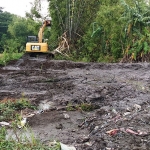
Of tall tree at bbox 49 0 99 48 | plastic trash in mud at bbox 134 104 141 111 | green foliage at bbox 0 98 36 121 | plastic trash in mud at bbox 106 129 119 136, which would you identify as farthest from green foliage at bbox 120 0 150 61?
plastic trash in mud at bbox 106 129 119 136

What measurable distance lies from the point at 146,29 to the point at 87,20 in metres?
5.61

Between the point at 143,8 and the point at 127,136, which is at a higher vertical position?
the point at 143,8

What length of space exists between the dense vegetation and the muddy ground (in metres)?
2.83

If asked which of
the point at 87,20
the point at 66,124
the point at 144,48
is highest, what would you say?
the point at 87,20

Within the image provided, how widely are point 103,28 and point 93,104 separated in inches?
410

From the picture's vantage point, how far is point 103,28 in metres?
16.8

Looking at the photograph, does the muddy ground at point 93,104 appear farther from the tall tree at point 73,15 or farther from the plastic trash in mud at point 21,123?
the tall tree at point 73,15

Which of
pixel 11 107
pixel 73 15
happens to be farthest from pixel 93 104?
pixel 73 15

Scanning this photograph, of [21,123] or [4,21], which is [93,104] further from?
[4,21]

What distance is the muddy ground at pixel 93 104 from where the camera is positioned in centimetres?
436

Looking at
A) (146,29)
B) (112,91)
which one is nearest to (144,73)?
(112,91)

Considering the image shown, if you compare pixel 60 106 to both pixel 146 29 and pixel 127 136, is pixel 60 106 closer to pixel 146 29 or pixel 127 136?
pixel 127 136

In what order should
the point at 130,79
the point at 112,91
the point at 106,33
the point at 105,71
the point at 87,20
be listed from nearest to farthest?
the point at 112,91, the point at 130,79, the point at 105,71, the point at 106,33, the point at 87,20

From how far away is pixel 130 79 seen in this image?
9.71 m
